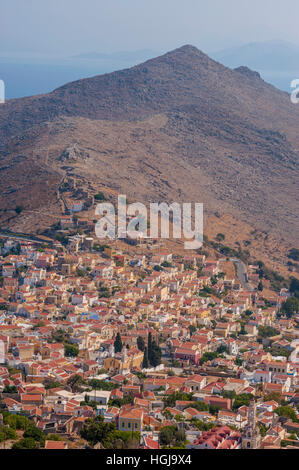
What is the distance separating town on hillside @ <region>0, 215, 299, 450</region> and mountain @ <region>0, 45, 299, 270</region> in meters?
4.95

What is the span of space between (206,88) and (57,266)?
3708 centimetres

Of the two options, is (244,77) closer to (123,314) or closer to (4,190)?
(4,190)

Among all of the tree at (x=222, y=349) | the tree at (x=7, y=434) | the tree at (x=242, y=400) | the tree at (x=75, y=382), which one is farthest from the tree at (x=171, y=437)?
the tree at (x=222, y=349)

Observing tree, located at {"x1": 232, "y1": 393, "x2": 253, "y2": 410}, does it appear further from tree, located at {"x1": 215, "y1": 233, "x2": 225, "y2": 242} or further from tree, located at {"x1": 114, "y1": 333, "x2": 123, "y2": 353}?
tree, located at {"x1": 215, "y1": 233, "x2": 225, "y2": 242}

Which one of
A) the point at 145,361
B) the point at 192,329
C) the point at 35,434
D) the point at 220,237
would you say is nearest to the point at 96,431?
the point at 35,434

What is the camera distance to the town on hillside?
18031mm

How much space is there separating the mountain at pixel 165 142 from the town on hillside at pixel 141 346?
495cm

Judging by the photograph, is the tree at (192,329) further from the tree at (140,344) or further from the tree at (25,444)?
the tree at (25,444)

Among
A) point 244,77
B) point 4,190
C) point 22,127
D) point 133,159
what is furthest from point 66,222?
point 244,77

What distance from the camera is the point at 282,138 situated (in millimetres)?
59500

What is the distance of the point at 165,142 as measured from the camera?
175ft

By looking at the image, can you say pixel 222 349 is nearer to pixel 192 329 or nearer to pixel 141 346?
pixel 192 329

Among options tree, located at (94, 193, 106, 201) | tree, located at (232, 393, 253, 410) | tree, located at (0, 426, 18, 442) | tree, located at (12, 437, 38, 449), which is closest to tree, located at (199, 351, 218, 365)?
tree, located at (232, 393, 253, 410)

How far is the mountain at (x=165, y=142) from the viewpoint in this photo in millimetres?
42281
